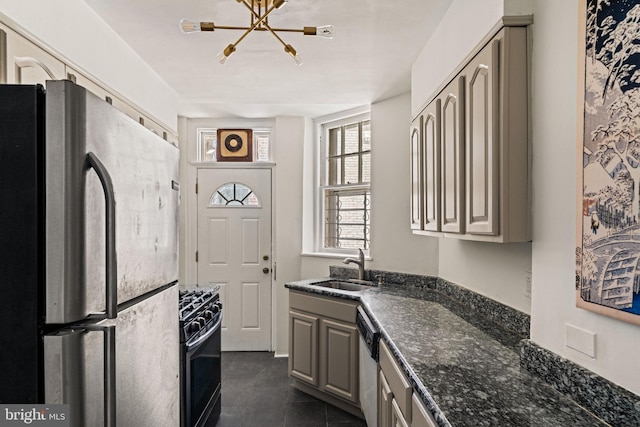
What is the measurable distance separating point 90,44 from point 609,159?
7.87 ft

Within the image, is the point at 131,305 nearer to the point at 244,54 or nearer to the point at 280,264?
the point at 244,54

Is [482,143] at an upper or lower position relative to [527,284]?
upper

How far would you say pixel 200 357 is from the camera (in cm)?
253

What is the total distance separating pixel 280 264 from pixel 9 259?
344 centimetres

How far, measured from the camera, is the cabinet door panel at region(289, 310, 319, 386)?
10.4ft

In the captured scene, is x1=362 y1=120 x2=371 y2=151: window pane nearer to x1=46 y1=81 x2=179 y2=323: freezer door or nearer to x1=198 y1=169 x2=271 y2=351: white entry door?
x1=198 y1=169 x2=271 y2=351: white entry door

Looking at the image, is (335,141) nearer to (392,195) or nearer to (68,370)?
(392,195)

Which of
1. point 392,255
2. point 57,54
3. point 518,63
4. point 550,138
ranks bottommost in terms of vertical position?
point 392,255

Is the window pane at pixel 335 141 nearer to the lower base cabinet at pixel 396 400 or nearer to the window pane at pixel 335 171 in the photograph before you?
the window pane at pixel 335 171

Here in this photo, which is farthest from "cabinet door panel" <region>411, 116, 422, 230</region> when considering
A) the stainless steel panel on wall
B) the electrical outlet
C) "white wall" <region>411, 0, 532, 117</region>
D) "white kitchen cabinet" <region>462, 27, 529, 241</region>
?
the stainless steel panel on wall

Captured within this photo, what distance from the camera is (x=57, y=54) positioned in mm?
1820

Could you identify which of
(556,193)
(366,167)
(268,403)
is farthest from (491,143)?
(268,403)

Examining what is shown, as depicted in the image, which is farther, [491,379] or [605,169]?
[491,379]

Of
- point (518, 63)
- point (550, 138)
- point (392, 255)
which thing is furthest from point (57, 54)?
point (392, 255)
